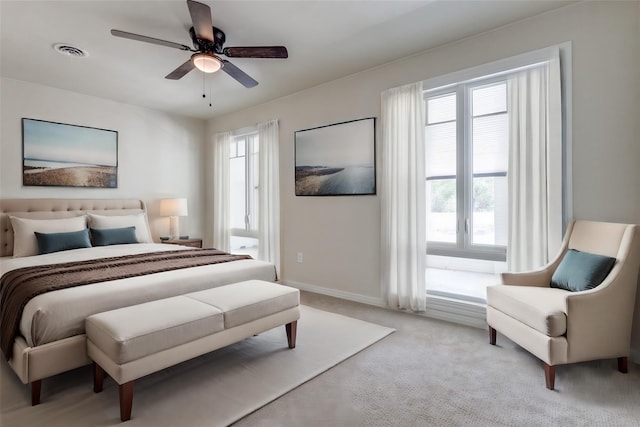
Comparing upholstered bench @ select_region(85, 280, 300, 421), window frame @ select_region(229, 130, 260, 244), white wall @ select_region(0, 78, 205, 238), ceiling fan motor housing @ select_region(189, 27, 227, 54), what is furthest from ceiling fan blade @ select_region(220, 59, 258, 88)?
white wall @ select_region(0, 78, 205, 238)

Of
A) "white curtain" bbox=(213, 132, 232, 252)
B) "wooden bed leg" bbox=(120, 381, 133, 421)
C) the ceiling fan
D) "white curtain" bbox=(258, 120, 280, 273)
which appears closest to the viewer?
"wooden bed leg" bbox=(120, 381, 133, 421)

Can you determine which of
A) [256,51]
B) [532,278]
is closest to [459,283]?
[532,278]

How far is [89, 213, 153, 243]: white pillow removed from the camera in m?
4.23

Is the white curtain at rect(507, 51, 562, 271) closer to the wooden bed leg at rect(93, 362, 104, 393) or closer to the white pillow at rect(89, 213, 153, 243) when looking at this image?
the wooden bed leg at rect(93, 362, 104, 393)

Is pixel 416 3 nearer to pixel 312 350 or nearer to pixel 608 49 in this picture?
pixel 608 49

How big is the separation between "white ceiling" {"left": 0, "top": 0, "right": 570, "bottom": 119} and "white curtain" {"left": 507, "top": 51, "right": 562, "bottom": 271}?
1.93ft

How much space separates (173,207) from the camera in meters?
5.13

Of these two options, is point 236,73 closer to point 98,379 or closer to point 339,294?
point 98,379

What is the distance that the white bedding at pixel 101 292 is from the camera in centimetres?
194

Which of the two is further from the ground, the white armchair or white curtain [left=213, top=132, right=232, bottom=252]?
white curtain [left=213, top=132, right=232, bottom=252]

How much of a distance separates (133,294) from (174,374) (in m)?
0.61

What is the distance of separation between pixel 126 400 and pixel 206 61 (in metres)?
2.48

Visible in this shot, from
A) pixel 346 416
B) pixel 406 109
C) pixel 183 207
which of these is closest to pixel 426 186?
pixel 406 109

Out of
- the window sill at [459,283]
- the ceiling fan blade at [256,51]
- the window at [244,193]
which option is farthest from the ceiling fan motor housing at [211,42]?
the window sill at [459,283]
